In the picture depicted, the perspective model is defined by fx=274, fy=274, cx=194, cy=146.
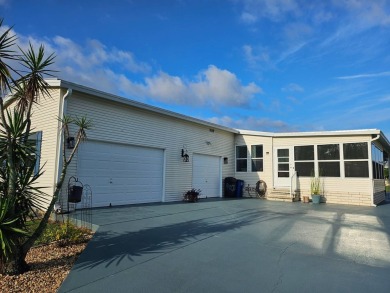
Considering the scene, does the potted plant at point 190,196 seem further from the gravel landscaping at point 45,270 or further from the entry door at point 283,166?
the gravel landscaping at point 45,270

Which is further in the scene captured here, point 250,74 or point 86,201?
point 250,74

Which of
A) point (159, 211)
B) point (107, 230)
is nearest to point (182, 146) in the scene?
point (159, 211)

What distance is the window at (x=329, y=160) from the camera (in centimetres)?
1295

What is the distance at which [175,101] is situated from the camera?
122 feet

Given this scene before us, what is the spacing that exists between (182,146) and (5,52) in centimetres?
880

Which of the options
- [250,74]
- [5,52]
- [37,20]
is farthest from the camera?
[250,74]

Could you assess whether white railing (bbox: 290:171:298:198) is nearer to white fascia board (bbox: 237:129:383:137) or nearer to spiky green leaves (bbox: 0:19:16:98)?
white fascia board (bbox: 237:129:383:137)

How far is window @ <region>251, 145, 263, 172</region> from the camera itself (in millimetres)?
14930

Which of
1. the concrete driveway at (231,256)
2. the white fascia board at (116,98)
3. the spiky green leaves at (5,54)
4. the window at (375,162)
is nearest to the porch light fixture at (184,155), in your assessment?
the white fascia board at (116,98)

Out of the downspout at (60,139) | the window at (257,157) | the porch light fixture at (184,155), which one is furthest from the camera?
the window at (257,157)

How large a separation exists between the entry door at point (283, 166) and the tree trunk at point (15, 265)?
1240 centimetres

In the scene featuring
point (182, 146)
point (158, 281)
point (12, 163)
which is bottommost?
point (158, 281)

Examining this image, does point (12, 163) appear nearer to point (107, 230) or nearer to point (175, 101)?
point (107, 230)

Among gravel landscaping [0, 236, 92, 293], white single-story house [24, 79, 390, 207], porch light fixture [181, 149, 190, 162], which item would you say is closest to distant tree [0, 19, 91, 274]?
gravel landscaping [0, 236, 92, 293]
